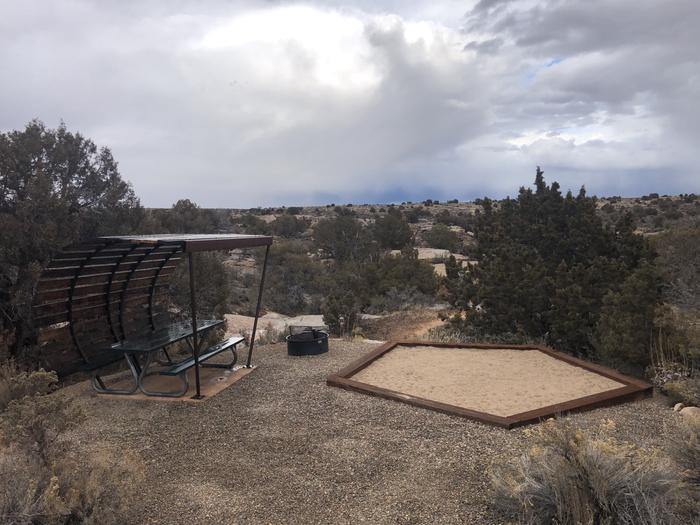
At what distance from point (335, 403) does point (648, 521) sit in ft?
12.3

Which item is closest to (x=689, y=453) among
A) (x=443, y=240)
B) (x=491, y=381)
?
(x=491, y=381)

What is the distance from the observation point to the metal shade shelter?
7.05 metres

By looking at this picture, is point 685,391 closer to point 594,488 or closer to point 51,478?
point 594,488

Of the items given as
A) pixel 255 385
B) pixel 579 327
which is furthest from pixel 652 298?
pixel 255 385

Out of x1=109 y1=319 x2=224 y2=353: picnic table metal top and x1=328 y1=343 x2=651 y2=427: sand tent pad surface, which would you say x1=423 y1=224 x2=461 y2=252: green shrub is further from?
x1=109 y1=319 x2=224 y2=353: picnic table metal top

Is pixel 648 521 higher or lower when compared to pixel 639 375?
higher

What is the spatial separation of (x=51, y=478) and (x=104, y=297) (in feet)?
16.9

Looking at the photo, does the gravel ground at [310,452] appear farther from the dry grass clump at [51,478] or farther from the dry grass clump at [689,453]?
the dry grass clump at [689,453]

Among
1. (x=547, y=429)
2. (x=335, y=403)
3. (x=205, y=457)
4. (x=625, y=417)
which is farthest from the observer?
(x=335, y=403)

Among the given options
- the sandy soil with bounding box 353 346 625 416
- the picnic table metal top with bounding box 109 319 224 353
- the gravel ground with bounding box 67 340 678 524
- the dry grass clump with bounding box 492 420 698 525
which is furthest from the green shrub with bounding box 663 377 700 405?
the picnic table metal top with bounding box 109 319 224 353

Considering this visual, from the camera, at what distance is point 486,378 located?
7.54 m

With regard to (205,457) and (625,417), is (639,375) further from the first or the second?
(205,457)

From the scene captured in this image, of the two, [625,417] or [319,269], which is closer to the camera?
[625,417]

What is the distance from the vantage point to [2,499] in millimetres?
3525
